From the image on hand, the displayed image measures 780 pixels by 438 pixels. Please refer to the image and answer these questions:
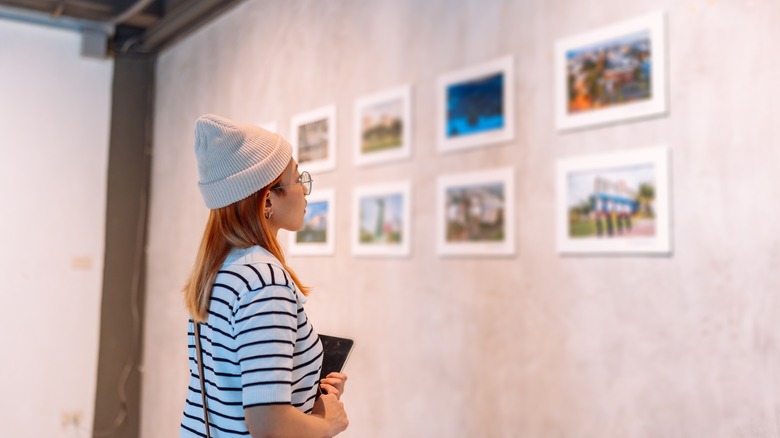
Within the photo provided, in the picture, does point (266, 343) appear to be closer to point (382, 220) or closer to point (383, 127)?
point (382, 220)

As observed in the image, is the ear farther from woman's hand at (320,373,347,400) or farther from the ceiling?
the ceiling

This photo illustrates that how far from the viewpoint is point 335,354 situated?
1.50 metres

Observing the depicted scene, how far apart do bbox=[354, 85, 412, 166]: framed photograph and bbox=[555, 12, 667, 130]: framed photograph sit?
2.38 ft

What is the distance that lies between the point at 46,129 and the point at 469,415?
3637 millimetres

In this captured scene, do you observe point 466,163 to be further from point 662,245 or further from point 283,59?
point 283,59

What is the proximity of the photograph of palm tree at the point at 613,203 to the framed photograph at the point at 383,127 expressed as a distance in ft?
2.67

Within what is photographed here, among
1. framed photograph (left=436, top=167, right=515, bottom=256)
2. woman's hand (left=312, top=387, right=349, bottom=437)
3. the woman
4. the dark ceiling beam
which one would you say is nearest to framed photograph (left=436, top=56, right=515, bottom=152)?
framed photograph (left=436, top=167, right=515, bottom=256)

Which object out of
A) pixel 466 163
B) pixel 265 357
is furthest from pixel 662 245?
pixel 265 357

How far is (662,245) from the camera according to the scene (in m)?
1.88

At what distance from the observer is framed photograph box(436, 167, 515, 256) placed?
2.31 m

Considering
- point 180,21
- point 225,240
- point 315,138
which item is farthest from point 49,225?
point 225,240

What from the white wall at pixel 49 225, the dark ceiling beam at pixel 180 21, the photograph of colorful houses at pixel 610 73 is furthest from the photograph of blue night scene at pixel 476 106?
the white wall at pixel 49 225

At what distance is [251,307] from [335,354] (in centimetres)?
34

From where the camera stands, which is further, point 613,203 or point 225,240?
point 613,203
